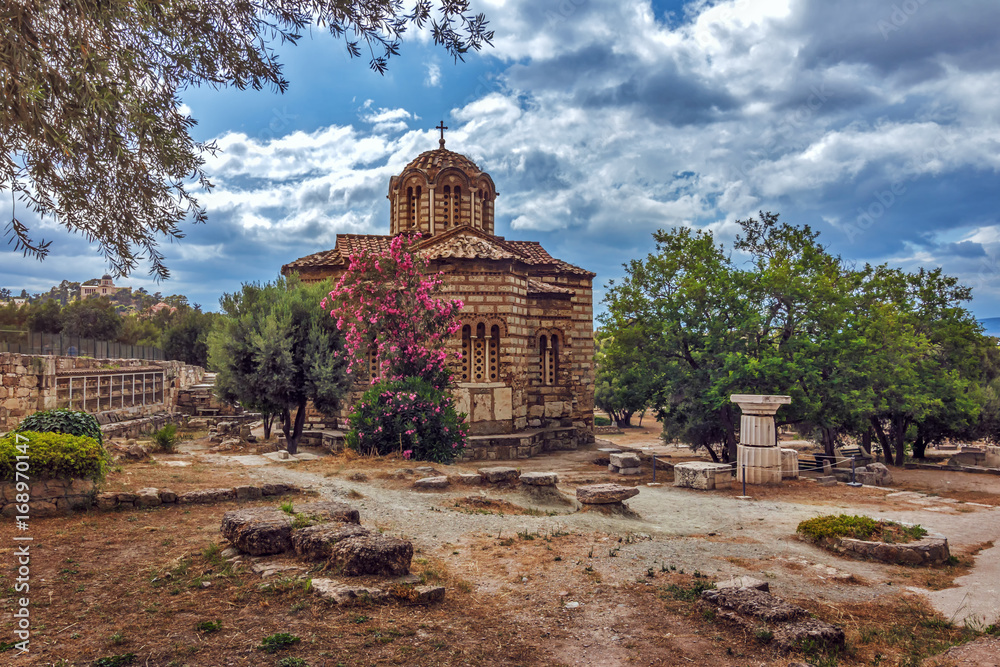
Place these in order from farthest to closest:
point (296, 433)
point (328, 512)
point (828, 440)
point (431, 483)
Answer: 1. point (828, 440)
2. point (296, 433)
3. point (431, 483)
4. point (328, 512)

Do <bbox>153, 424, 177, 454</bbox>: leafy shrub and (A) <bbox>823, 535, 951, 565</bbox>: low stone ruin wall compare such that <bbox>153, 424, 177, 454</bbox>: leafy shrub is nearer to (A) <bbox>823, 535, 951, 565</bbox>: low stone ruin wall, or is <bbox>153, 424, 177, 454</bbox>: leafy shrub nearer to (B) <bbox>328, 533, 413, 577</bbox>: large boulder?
(B) <bbox>328, 533, 413, 577</bbox>: large boulder

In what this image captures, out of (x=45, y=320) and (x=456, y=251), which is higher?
(x=456, y=251)

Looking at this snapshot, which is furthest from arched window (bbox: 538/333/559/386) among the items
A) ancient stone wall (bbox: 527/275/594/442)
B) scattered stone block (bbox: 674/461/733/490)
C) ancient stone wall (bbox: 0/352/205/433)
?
ancient stone wall (bbox: 0/352/205/433)

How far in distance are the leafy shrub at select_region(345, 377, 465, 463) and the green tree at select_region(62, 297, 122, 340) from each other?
38.9m

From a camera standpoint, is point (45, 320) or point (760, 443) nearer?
point (760, 443)

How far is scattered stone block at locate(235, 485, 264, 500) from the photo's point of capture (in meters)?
9.44

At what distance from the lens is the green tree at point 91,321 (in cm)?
4294

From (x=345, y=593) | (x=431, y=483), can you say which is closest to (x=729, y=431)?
(x=431, y=483)

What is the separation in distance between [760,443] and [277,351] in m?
12.1

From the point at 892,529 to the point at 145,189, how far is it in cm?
1035

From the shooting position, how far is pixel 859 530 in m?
8.50

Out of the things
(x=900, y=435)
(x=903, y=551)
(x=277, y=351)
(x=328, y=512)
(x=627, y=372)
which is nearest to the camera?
(x=328, y=512)

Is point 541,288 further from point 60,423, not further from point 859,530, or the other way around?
point 60,423

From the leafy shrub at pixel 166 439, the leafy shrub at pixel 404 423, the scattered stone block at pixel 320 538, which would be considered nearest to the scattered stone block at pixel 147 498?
the scattered stone block at pixel 320 538
